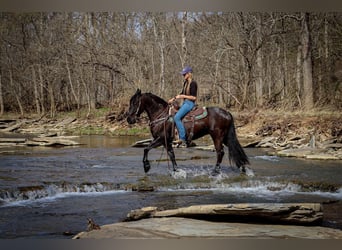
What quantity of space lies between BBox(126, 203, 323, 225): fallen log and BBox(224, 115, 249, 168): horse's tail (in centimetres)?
83

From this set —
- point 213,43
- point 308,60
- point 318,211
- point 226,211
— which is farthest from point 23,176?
point 308,60

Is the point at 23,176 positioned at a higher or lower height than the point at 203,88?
lower

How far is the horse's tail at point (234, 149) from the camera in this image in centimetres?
539

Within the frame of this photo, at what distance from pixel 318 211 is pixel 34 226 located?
2.53 metres

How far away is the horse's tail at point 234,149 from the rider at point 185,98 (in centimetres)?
49

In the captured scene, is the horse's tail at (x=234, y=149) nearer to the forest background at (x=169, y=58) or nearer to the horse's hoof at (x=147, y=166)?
the forest background at (x=169, y=58)

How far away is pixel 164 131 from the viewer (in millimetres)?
5578

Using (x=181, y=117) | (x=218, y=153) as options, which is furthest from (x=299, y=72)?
(x=181, y=117)

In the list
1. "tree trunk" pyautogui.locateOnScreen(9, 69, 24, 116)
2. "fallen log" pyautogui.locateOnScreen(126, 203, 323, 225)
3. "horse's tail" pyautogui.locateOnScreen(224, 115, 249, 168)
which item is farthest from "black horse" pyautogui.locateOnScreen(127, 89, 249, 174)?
"tree trunk" pyautogui.locateOnScreen(9, 69, 24, 116)

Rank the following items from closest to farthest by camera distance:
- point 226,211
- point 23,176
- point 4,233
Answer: point 4,233, point 226,211, point 23,176

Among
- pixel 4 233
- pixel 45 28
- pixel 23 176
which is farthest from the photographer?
pixel 45 28

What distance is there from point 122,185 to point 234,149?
4.25 ft

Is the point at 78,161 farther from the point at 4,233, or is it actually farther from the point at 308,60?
the point at 308,60

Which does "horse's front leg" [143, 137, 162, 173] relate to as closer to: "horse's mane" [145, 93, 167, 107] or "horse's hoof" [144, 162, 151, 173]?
"horse's hoof" [144, 162, 151, 173]
